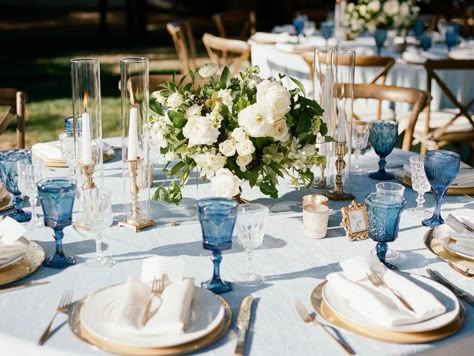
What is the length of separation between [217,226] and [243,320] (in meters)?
0.21

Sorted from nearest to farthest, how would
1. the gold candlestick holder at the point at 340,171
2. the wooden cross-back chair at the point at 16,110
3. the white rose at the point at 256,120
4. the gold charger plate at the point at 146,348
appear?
the gold charger plate at the point at 146,348 < the white rose at the point at 256,120 < the gold candlestick holder at the point at 340,171 < the wooden cross-back chair at the point at 16,110

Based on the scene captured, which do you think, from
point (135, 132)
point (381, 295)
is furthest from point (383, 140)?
point (381, 295)

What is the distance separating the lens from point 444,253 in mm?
1852

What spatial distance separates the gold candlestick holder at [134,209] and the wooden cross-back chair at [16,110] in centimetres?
110

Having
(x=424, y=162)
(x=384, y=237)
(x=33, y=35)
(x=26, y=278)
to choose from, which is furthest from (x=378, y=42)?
(x=33, y=35)

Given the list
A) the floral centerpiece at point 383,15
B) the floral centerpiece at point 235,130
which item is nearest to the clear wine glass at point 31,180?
the floral centerpiece at point 235,130

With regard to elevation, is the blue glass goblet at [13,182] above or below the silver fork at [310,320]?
above

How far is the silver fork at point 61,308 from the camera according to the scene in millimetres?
1412

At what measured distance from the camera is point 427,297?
1518 mm

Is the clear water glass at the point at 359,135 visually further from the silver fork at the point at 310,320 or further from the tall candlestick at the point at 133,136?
the silver fork at the point at 310,320

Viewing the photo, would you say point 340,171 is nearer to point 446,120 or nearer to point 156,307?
point 156,307

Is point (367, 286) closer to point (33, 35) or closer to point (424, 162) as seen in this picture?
point (424, 162)

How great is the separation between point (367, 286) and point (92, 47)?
9.60m

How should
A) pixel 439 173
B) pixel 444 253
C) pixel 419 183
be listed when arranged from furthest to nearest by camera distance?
1. pixel 419 183
2. pixel 439 173
3. pixel 444 253
